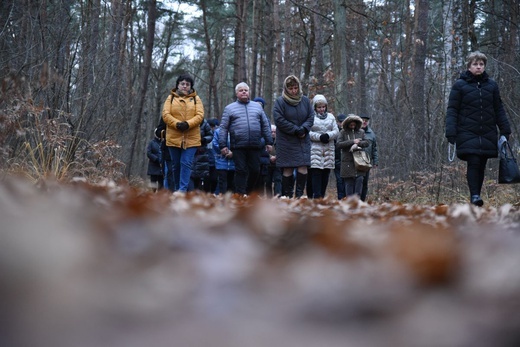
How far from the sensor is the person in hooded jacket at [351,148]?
976 cm

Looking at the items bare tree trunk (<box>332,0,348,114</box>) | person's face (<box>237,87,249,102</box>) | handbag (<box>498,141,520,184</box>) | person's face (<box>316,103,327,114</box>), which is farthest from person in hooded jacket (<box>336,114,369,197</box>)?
bare tree trunk (<box>332,0,348,114</box>)

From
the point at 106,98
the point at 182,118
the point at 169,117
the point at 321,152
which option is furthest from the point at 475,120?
the point at 106,98

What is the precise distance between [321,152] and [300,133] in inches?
36.9

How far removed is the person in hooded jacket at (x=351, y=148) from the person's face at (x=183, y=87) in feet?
9.32

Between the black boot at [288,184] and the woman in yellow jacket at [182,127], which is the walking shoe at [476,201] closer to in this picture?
the black boot at [288,184]

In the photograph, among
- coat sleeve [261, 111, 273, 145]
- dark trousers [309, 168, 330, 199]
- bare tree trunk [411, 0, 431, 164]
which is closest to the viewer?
coat sleeve [261, 111, 273, 145]

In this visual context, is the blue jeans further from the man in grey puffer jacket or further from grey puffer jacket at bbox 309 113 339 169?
grey puffer jacket at bbox 309 113 339 169

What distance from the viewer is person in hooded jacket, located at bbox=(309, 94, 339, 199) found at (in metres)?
9.31

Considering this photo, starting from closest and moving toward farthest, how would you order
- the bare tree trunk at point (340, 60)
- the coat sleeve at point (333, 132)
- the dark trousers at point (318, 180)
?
the dark trousers at point (318, 180)
the coat sleeve at point (333, 132)
the bare tree trunk at point (340, 60)

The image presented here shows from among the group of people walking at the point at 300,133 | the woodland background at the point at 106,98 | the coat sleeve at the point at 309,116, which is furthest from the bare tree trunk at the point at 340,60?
the coat sleeve at the point at 309,116

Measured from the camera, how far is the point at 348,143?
9836 millimetres

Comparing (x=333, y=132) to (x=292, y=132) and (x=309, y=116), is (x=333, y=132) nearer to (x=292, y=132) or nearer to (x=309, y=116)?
(x=309, y=116)

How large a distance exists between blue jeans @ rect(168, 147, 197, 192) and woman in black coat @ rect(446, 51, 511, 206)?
3.88m

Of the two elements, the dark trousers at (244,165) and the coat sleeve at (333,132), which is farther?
the coat sleeve at (333,132)
